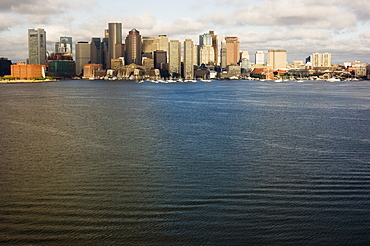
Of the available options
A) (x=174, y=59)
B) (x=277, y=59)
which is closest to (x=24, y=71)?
(x=174, y=59)

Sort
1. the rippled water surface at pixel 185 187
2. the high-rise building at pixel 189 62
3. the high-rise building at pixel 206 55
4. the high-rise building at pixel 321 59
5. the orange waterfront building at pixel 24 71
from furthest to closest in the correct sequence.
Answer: the high-rise building at pixel 321 59 < the high-rise building at pixel 206 55 < the high-rise building at pixel 189 62 < the orange waterfront building at pixel 24 71 < the rippled water surface at pixel 185 187

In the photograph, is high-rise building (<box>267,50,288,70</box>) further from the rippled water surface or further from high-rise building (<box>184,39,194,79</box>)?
the rippled water surface

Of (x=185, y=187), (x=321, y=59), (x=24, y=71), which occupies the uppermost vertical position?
(x=321, y=59)

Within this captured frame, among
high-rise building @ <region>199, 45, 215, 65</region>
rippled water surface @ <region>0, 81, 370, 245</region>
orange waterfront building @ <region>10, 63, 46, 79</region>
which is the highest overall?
high-rise building @ <region>199, 45, 215, 65</region>

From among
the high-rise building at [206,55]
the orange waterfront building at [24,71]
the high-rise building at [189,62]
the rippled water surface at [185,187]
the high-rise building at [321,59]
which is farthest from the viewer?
the high-rise building at [321,59]

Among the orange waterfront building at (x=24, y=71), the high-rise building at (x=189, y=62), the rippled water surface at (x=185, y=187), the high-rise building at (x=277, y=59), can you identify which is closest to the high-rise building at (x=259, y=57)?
the high-rise building at (x=277, y=59)

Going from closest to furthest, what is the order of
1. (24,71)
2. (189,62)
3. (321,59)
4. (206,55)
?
(24,71) < (189,62) < (206,55) < (321,59)

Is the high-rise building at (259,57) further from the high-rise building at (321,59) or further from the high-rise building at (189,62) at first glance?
the high-rise building at (189,62)

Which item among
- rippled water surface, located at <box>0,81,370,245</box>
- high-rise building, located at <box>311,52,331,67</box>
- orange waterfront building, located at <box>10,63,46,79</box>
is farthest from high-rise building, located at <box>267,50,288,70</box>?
rippled water surface, located at <box>0,81,370,245</box>

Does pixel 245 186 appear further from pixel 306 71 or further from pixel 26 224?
pixel 306 71

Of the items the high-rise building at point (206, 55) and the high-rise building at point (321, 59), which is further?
the high-rise building at point (321, 59)

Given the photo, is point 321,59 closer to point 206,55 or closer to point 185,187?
point 206,55
